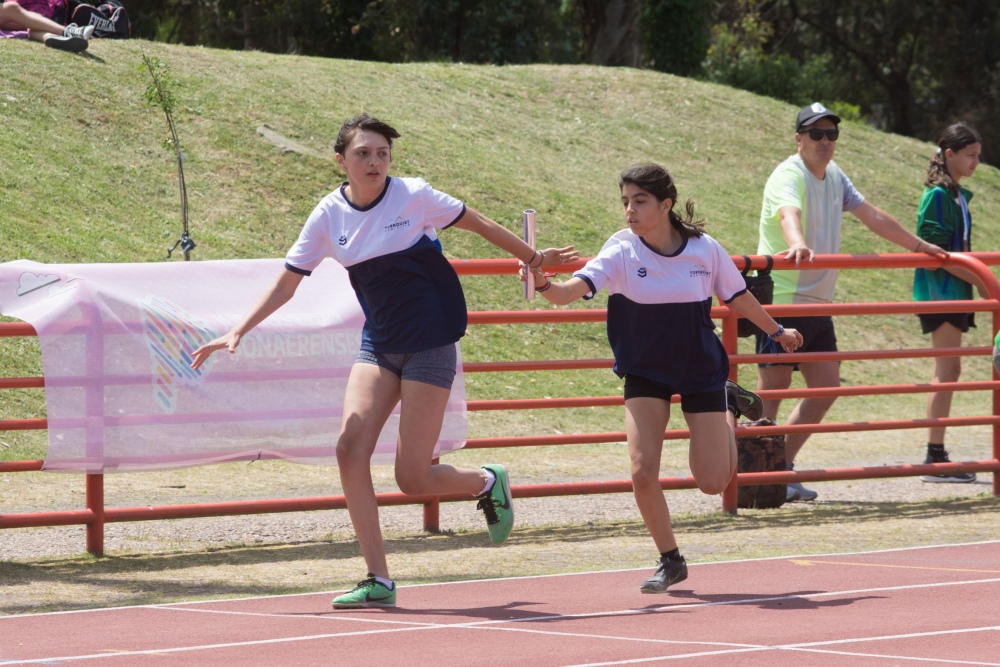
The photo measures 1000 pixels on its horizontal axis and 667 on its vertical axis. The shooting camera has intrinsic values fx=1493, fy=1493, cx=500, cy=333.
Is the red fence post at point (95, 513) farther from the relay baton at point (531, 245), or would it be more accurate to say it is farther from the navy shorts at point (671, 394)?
the navy shorts at point (671, 394)

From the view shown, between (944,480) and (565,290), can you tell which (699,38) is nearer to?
(944,480)

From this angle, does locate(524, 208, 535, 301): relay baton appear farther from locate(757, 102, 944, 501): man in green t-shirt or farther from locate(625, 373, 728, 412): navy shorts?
locate(757, 102, 944, 501): man in green t-shirt

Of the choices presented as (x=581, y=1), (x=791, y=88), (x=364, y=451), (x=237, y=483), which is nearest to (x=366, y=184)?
(x=364, y=451)

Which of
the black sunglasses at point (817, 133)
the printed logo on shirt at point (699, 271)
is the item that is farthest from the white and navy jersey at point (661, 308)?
the black sunglasses at point (817, 133)

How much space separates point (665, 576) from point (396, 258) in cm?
175

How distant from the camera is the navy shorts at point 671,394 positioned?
6348 mm

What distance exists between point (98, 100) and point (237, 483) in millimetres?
9615

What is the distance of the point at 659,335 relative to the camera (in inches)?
249

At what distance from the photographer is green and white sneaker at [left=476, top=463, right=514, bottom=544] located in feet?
22.2

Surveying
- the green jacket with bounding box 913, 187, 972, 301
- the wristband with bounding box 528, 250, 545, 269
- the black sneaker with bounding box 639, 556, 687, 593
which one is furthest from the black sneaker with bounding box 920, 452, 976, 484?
the wristband with bounding box 528, 250, 545, 269

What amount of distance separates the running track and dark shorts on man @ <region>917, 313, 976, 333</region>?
132 inches

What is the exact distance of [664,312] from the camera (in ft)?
20.8

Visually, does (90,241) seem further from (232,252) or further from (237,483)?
(237,483)

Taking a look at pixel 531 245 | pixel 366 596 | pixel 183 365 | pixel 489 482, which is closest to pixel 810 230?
pixel 531 245
